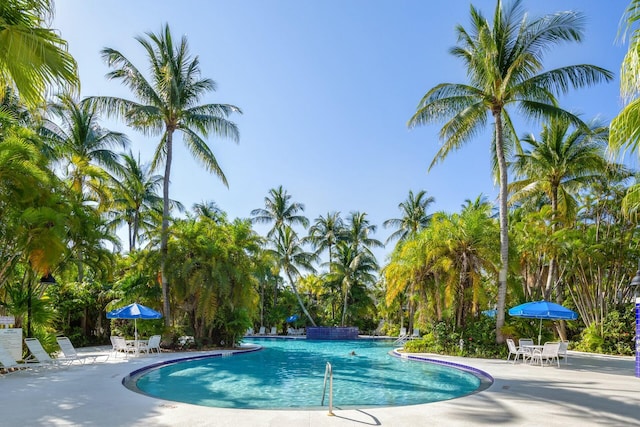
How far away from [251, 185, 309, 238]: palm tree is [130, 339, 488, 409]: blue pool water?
18215mm

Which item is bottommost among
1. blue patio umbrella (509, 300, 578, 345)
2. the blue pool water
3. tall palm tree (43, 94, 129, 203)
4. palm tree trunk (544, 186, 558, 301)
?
the blue pool water

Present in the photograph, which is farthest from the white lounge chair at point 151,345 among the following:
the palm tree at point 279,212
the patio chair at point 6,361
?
the palm tree at point 279,212

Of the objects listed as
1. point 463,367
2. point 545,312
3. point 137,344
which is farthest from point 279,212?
point 545,312

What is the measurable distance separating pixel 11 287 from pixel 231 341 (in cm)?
864

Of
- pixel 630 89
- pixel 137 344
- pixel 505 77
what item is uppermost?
pixel 505 77

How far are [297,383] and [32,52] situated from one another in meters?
9.06

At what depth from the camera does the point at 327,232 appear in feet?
116

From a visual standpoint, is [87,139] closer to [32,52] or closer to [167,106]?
[167,106]

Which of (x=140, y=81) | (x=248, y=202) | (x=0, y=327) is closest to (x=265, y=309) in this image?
(x=248, y=202)

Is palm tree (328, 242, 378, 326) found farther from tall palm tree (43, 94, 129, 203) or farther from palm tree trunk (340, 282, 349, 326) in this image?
tall palm tree (43, 94, 129, 203)

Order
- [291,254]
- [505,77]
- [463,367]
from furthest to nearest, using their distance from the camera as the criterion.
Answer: [291,254], [505,77], [463,367]

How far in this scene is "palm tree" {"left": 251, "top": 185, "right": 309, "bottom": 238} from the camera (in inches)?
1324

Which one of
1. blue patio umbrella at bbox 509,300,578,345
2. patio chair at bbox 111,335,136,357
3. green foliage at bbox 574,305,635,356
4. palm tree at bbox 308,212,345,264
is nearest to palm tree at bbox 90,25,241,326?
patio chair at bbox 111,335,136,357

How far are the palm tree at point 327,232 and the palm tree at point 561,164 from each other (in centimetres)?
1691
